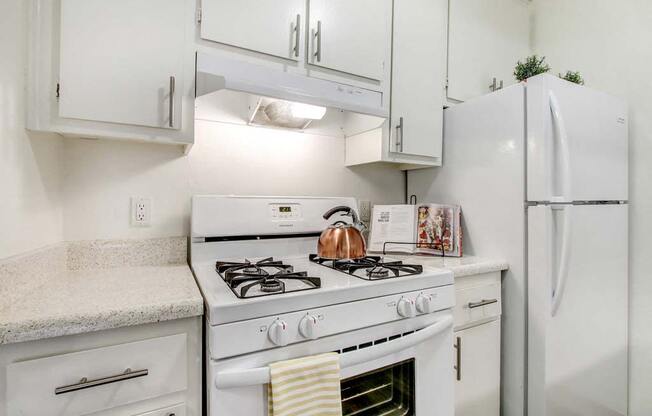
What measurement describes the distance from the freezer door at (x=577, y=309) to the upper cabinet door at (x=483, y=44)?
0.90m

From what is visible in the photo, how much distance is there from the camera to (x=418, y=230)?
5.72 ft

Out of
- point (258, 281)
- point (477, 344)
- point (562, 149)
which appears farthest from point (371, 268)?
point (562, 149)

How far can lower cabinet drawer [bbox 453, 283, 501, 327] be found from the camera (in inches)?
54.3

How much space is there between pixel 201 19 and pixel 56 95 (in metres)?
0.56

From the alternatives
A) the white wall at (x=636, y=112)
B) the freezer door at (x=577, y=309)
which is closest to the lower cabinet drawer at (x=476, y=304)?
the freezer door at (x=577, y=309)

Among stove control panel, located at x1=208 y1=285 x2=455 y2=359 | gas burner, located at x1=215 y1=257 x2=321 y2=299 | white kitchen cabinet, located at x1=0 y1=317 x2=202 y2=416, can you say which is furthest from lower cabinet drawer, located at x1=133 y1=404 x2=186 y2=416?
gas burner, located at x1=215 y1=257 x2=321 y2=299

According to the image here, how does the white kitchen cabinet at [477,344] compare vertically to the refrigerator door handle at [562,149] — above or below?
below

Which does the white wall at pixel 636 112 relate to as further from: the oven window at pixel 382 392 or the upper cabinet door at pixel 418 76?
the oven window at pixel 382 392

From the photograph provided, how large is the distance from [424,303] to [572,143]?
1.05m

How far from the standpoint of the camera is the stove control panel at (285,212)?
4.99 ft

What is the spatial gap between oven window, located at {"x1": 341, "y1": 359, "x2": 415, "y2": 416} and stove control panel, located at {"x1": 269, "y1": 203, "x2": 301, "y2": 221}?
0.76 meters

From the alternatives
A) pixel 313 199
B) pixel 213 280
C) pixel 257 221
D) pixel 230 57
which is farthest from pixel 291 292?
pixel 230 57

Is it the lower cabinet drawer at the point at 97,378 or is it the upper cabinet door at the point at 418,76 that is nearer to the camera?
the lower cabinet drawer at the point at 97,378

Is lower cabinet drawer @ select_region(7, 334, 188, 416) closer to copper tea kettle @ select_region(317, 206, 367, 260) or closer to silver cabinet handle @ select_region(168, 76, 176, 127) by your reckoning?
copper tea kettle @ select_region(317, 206, 367, 260)
